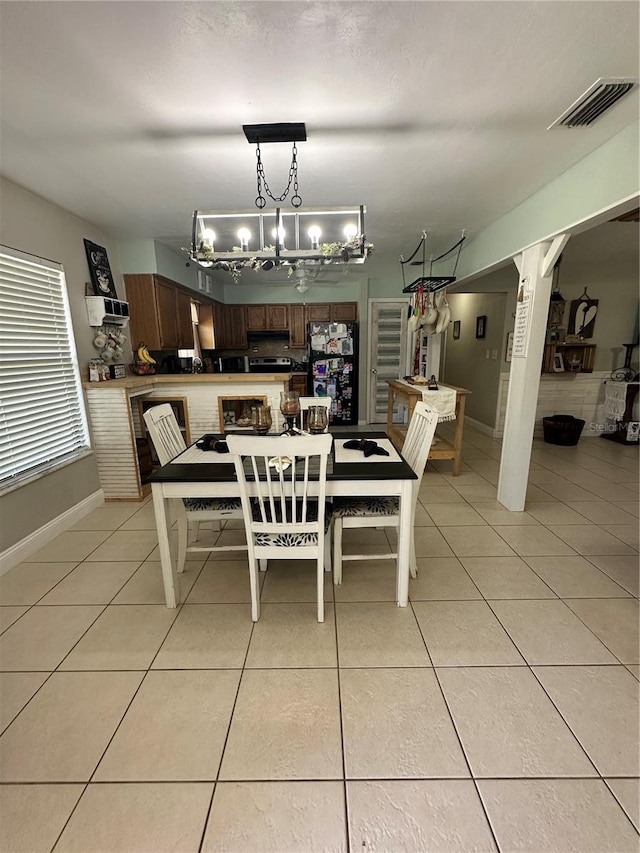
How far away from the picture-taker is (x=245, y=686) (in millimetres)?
1459

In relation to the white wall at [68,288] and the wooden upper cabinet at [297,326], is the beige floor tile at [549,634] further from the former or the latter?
the wooden upper cabinet at [297,326]

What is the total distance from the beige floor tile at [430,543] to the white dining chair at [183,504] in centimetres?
121

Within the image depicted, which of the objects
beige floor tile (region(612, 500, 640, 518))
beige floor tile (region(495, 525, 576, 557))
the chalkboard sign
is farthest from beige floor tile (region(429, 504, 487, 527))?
the chalkboard sign

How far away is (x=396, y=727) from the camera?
130cm

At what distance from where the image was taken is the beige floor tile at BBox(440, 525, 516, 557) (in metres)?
2.37

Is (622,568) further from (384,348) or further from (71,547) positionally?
(384,348)

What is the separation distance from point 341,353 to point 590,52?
436cm

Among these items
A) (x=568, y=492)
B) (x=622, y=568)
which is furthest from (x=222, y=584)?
(x=568, y=492)

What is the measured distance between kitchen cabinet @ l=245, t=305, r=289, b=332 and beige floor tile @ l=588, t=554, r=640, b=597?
5.09m

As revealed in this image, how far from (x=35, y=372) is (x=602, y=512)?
14.9 ft

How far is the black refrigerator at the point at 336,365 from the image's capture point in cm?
557

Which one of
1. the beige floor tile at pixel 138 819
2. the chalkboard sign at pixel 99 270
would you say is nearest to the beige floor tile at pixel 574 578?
the beige floor tile at pixel 138 819

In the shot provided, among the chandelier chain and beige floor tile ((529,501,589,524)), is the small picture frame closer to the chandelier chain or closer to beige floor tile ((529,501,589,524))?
beige floor tile ((529,501,589,524))

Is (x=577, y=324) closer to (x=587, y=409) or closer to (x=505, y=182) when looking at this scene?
(x=587, y=409)
